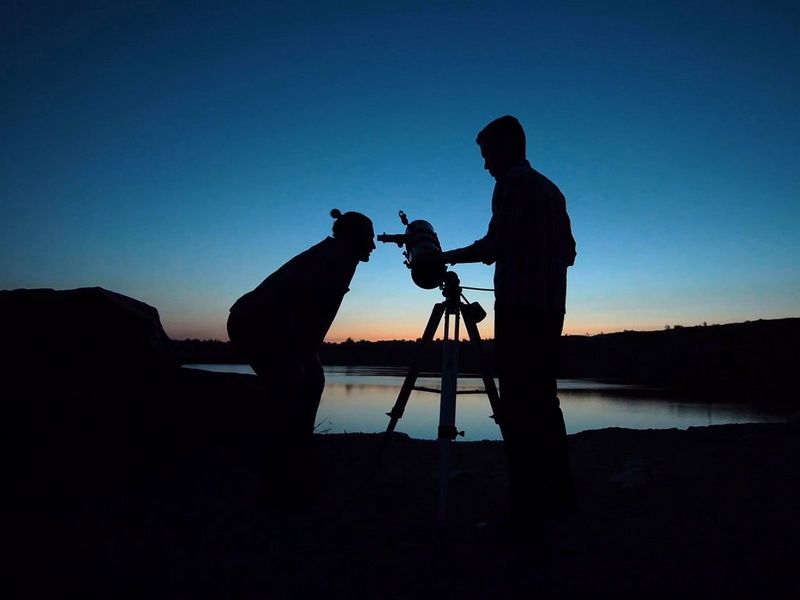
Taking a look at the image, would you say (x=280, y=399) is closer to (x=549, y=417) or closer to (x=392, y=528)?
(x=392, y=528)

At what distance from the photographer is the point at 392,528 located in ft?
9.34

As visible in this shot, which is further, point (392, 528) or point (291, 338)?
point (291, 338)

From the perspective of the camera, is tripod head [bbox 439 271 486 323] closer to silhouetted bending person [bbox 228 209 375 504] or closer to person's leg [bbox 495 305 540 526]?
person's leg [bbox 495 305 540 526]

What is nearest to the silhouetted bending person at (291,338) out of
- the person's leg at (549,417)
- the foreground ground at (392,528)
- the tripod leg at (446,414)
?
the foreground ground at (392,528)

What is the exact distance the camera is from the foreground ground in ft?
6.85

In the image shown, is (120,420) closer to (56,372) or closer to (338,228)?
(56,372)

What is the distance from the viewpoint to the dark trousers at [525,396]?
2.56 metres

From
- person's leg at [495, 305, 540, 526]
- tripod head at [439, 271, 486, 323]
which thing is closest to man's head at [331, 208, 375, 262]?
tripod head at [439, 271, 486, 323]

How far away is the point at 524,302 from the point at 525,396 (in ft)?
1.85

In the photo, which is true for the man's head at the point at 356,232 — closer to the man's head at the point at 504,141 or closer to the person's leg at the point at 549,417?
the man's head at the point at 504,141

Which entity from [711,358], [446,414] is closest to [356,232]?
[446,414]

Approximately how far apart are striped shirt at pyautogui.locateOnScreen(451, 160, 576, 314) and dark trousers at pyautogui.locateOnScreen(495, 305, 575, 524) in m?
0.11

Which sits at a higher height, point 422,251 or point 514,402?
point 422,251

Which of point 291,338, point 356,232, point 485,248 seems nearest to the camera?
point 485,248
